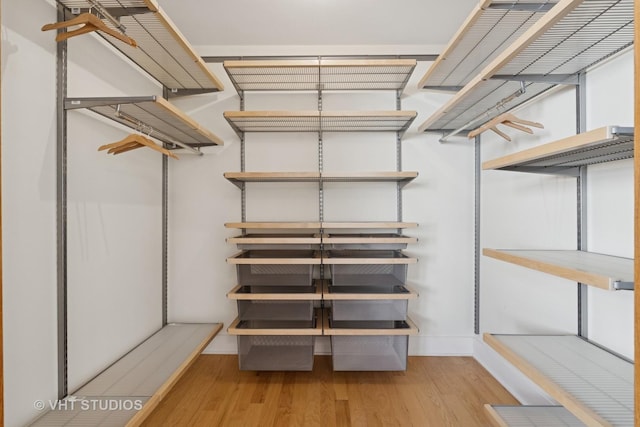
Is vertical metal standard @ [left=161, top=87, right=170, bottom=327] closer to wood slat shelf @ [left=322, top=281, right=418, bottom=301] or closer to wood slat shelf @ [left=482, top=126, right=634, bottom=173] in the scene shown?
wood slat shelf @ [left=322, top=281, right=418, bottom=301]

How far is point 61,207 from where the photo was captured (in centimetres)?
131

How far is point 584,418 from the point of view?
894 mm

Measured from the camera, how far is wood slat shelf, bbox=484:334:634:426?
36.1 inches

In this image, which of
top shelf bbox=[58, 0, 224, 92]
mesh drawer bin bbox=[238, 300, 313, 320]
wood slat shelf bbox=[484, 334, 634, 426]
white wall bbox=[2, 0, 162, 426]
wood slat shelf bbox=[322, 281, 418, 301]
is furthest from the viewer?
mesh drawer bin bbox=[238, 300, 313, 320]

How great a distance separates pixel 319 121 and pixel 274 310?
1194mm

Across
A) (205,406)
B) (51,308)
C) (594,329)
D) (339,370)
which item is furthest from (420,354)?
(51,308)

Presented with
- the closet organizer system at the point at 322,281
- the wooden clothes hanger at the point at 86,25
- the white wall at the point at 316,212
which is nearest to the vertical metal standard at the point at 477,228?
the white wall at the point at 316,212

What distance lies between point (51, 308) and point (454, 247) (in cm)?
224

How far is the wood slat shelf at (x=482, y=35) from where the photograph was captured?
128cm

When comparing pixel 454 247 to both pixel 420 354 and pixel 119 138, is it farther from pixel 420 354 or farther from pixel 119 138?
pixel 119 138

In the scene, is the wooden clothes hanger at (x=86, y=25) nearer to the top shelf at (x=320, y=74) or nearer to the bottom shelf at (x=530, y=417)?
the top shelf at (x=320, y=74)

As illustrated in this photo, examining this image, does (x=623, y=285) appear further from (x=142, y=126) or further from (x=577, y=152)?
(x=142, y=126)

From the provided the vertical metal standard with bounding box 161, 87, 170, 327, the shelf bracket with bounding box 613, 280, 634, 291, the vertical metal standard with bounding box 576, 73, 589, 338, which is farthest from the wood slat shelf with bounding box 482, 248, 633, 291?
the vertical metal standard with bounding box 161, 87, 170, 327

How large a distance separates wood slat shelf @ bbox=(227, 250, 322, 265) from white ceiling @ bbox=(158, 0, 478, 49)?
1.41 m
